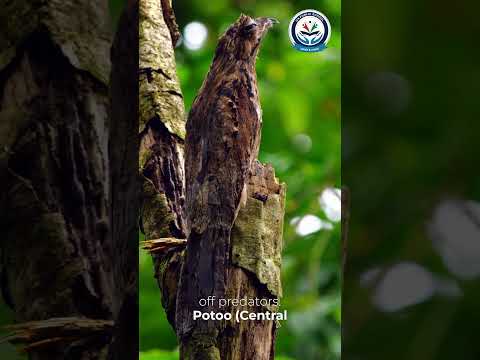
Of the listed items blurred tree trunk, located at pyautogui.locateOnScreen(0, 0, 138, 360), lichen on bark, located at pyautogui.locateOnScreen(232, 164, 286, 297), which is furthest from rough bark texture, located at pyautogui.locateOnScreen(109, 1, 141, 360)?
lichen on bark, located at pyautogui.locateOnScreen(232, 164, 286, 297)

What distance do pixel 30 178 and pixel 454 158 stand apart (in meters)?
0.51

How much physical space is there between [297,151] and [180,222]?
164mm

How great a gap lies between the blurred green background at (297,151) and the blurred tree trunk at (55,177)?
0.19 feet

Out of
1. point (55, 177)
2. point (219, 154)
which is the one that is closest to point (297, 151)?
point (219, 154)

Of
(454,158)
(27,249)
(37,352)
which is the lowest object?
(37,352)

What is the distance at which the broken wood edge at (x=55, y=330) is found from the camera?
2.19ft

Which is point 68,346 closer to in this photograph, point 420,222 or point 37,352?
point 37,352

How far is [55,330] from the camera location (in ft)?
2.20

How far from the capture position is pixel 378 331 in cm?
85

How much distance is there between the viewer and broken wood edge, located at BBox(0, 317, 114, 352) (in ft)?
2.19

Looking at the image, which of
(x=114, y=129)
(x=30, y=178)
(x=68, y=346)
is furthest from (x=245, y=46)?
(x=68, y=346)

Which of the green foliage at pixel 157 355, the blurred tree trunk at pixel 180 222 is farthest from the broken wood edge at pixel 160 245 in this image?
the green foliage at pixel 157 355

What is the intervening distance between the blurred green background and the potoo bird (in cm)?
2

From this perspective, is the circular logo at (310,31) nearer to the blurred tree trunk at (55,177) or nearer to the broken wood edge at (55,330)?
the blurred tree trunk at (55,177)
